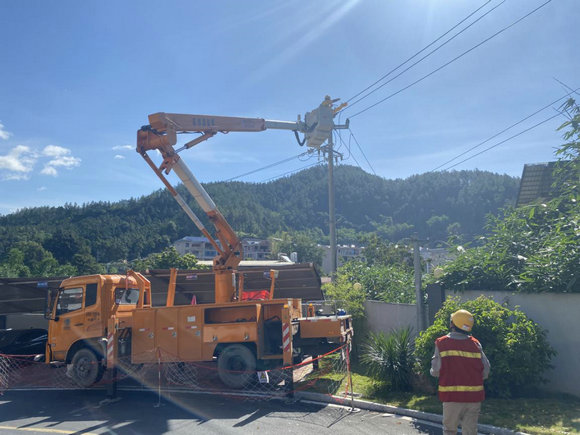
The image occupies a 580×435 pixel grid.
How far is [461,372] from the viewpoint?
5113 millimetres

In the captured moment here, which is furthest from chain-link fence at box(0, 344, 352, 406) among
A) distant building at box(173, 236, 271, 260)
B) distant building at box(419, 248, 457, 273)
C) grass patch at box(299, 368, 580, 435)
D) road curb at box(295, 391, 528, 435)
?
distant building at box(173, 236, 271, 260)

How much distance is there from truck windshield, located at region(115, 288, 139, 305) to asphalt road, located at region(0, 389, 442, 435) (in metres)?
2.22

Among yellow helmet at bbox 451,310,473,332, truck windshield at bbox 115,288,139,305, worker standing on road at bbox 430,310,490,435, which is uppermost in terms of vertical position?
truck windshield at bbox 115,288,139,305

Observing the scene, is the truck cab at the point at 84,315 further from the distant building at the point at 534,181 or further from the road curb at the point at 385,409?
the distant building at the point at 534,181

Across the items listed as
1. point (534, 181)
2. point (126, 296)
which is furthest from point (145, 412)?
point (534, 181)

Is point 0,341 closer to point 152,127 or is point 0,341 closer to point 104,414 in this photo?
point 104,414

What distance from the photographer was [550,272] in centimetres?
883

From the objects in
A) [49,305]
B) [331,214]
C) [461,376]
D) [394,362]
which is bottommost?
[394,362]

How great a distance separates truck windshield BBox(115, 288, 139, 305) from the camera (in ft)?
36.6

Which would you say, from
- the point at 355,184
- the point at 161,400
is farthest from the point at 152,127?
the point at 355,184

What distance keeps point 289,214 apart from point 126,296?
389 feet

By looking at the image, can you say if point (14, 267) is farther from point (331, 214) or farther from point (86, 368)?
point (86, 368)

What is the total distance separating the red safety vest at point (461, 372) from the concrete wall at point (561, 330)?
4.36m

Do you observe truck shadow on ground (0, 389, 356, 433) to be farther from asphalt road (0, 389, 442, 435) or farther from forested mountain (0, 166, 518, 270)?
forested mountain (0, 166, 518, 270)
